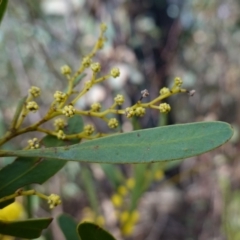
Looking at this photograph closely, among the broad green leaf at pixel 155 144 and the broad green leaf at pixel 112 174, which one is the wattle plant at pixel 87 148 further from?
the broad green leaf at pixel 112 174

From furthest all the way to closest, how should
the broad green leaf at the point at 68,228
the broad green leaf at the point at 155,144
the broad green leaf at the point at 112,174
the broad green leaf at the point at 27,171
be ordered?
the broad green leaf at the point at 112,174 < the broad green leaf at the point at 68,228 < the broad green leaf at the point at 27,171 < the broad green leaf at the point at 155,144

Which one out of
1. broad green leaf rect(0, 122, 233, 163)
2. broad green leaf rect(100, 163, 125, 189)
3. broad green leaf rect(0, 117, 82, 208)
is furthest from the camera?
broad green leaf rect(100, 163, 125, 189)

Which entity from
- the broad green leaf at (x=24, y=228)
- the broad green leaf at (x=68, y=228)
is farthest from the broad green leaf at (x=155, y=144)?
the broad green leaf at (x=68, y=228)

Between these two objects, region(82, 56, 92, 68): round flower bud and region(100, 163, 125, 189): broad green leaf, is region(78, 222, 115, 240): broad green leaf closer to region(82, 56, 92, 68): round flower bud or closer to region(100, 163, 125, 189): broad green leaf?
region(82, 56, 92, 68): round flower bud

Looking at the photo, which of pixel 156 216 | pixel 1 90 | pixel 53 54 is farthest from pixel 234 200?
pixel 1 90

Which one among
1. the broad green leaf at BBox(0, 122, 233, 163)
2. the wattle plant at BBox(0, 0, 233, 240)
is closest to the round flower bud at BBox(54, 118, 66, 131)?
the wattle plant at BBox(0, 0, 233, 240)

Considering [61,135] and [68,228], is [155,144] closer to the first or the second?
[61,135]
